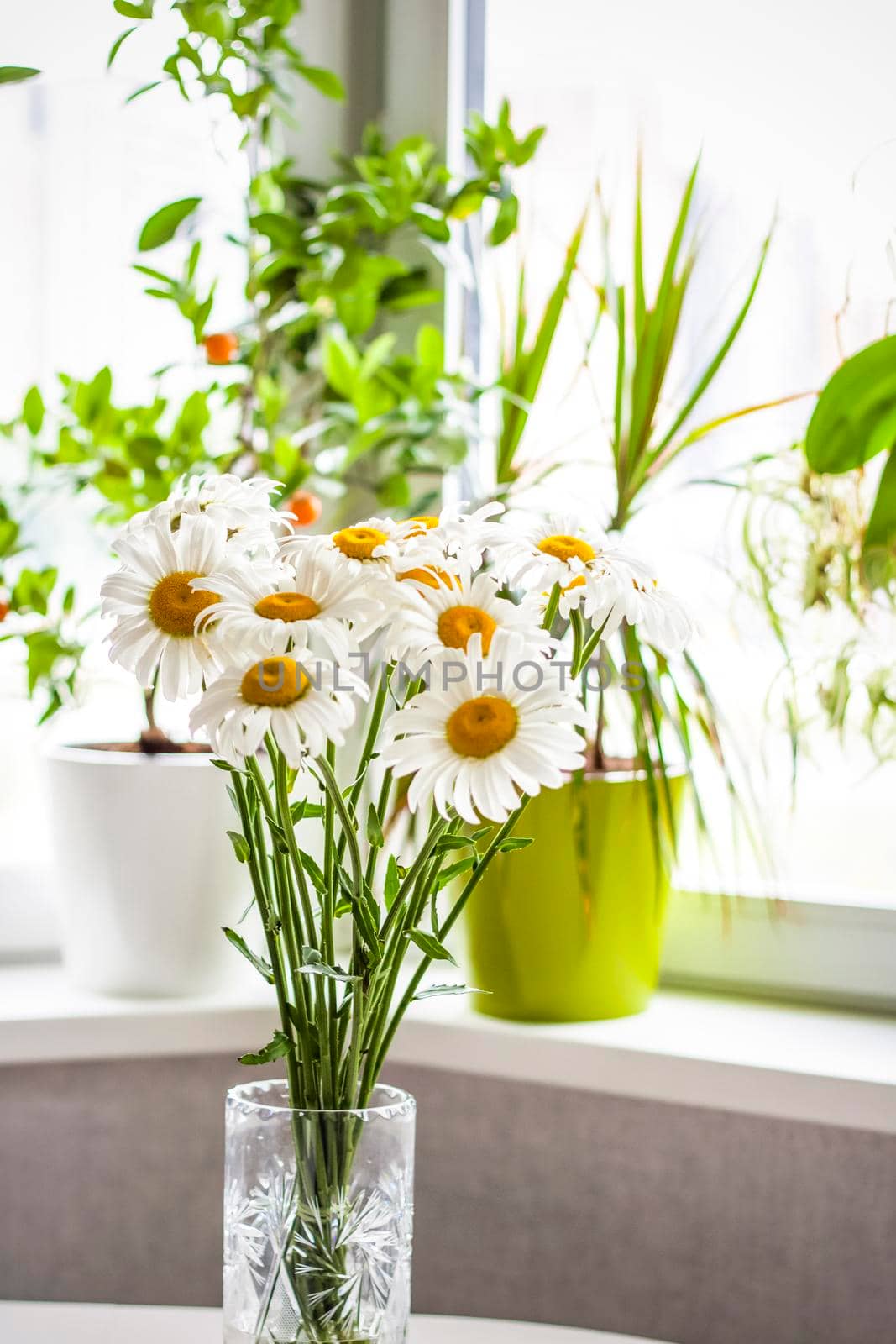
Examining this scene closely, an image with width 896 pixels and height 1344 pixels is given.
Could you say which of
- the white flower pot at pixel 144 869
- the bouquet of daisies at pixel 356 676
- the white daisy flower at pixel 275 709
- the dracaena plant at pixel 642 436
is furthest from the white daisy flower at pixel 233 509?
the white flower pot at pixel 144 869

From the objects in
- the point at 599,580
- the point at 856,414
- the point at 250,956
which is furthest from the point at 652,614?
the point at 856,414

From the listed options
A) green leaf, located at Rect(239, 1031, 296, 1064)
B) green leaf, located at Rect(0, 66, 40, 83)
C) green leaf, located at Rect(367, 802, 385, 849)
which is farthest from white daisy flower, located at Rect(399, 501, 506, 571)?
green leaf, located at Rect(0, 66, 40, 83)

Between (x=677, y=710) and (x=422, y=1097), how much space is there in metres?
0.51

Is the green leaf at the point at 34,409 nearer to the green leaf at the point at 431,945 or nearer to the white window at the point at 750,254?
the white window at the point at 750,254

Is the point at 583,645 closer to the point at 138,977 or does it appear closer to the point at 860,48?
the point at 138,977

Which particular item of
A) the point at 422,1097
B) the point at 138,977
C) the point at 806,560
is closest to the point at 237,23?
the point at 806,560

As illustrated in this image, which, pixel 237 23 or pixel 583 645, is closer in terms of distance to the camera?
pixel 583 645

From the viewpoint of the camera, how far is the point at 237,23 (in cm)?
A: 113

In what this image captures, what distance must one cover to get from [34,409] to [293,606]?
70 cm

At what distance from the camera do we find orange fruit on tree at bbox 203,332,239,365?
1272mm

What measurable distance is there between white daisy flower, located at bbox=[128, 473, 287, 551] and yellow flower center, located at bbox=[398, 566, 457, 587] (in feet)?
0.28

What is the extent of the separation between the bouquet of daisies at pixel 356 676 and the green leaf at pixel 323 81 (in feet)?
2.08

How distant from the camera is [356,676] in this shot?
25.6 inches

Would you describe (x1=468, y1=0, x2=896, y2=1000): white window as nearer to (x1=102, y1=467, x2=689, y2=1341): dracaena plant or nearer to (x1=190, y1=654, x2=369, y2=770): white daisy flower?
(x1=102, y1=467, x2=689, y2=1341): dracaena plant
